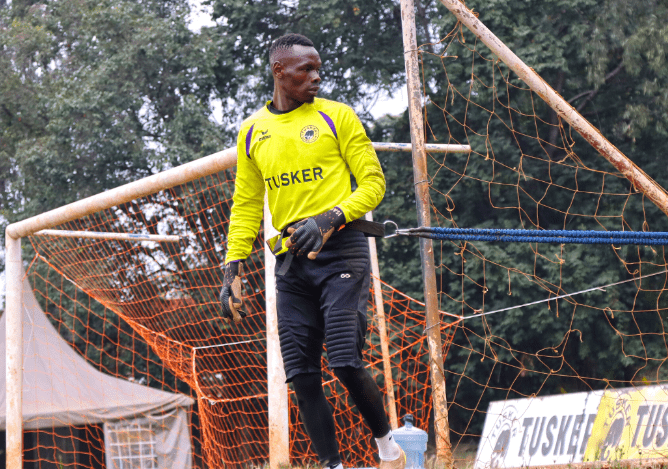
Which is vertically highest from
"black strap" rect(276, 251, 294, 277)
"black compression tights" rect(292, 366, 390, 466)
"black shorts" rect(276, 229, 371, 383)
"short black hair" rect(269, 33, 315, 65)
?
"short black hair" rect(269, 33, 315, 65)

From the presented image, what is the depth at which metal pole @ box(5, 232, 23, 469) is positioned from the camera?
580 centimetres

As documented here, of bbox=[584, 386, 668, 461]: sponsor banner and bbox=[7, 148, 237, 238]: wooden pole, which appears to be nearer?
bbox=[7, 148, 237, 238]: wooden pole

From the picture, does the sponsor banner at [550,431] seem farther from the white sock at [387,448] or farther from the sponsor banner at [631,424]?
the white sock at [387,448]

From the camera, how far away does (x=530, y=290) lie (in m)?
14.8

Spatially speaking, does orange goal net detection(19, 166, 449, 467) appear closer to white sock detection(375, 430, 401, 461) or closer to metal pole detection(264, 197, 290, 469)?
metal pole detection(264, 197, 290, 469)

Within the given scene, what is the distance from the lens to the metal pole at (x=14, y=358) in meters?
5.80

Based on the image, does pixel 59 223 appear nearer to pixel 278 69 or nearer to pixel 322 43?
pixel 278 69

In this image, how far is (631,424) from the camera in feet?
23.4

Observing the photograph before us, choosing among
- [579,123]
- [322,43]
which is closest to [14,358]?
[579,123]

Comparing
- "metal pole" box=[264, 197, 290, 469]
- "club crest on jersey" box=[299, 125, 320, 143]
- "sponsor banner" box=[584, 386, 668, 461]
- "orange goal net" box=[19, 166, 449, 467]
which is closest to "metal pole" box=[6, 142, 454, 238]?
"metal pole" box=[264, 197, 290, 469]

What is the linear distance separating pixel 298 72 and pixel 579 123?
1.77m

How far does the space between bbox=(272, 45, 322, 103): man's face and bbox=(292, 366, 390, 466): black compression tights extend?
1.07m

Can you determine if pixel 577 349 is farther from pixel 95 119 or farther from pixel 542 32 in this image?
pixel 95 119

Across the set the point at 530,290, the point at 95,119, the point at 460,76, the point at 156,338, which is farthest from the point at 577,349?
the point at 95,119
